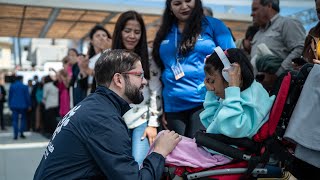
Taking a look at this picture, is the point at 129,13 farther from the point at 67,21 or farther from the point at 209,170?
the point at 67,21

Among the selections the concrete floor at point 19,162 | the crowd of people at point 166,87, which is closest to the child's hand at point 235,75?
the crowd of people at point 166,87

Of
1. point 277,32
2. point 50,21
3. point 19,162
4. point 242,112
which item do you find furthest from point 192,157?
point 50,21

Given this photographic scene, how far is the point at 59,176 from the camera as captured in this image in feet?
4.91

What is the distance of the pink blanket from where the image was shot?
161cm

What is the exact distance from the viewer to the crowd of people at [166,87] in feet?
4.93

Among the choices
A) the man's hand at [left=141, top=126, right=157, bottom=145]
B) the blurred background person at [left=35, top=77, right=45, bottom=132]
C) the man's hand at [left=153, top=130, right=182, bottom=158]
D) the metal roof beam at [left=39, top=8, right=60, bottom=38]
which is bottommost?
the blurred background person at [left=35, top=77, right=45, bottom=132]

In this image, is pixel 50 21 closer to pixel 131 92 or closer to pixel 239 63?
pixel 131 92

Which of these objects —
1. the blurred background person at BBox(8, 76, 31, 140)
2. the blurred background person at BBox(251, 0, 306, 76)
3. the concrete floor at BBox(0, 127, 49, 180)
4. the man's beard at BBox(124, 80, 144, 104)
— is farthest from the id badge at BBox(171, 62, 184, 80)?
the blurred background person at BBox(8, 76, 31, 140)

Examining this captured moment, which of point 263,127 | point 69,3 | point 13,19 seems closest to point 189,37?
point 263,127

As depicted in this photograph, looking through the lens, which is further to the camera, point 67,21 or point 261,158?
point 67,21

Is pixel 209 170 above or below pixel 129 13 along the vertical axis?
below

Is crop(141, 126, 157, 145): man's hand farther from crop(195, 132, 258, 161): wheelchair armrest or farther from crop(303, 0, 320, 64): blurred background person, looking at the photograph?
crop(303, 0, 320, 64): blurred background person

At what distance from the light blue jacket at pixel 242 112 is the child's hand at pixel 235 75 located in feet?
0.12

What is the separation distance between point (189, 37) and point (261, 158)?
Result: 1.02 m
